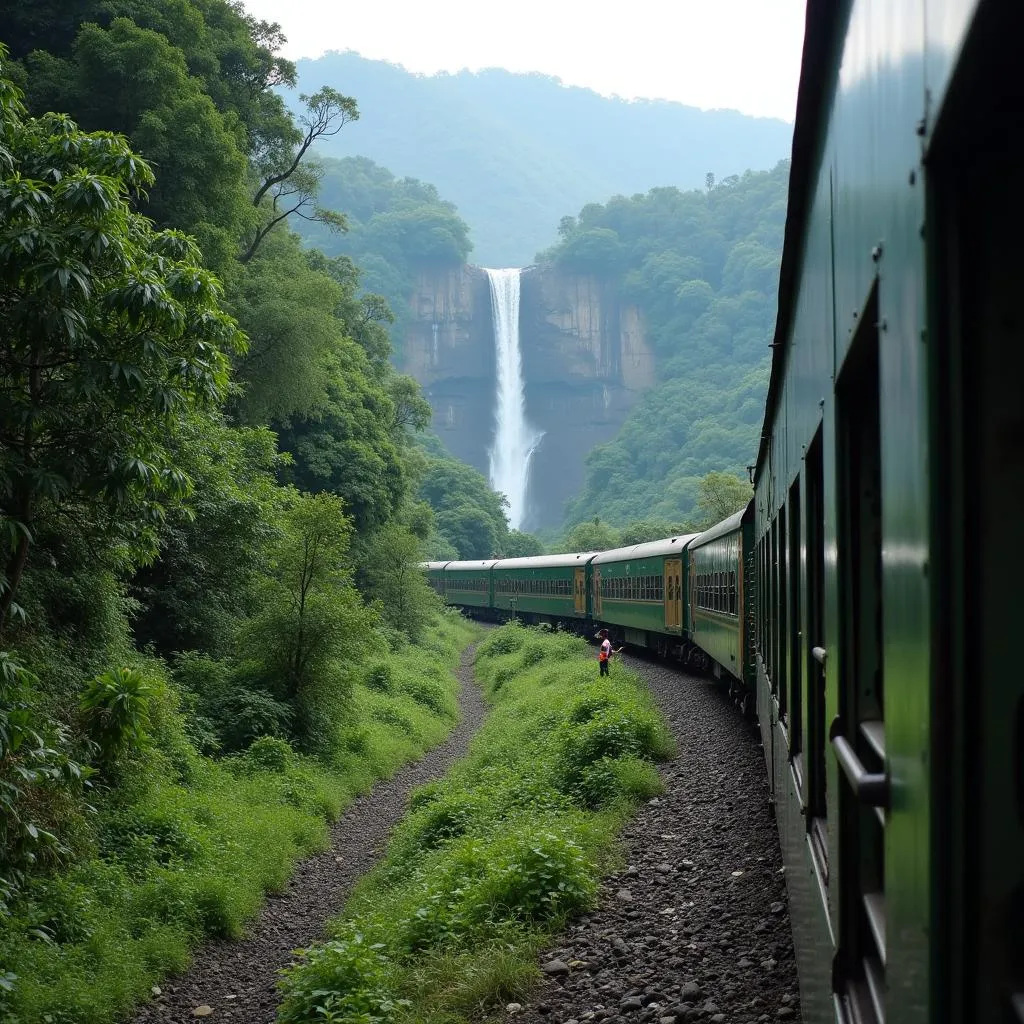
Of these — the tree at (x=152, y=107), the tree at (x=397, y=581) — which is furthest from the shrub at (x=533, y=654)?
the tree at (x=152, y=107)

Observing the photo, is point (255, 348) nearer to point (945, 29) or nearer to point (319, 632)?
point (319, 632)

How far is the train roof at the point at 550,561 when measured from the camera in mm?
29327

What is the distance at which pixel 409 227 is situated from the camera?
107m

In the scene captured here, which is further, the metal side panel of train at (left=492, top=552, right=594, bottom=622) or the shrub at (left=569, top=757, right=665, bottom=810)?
the metal side panel of train at (left=492, top=552, right=594, bottom=622)

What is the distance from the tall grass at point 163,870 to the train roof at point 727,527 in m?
5.94

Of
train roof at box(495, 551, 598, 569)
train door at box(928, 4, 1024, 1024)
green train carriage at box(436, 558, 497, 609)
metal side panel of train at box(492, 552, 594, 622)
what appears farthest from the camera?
green train carriage at box(436, 558, 497, 609)

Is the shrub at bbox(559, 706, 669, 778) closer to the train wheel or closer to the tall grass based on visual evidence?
the train wheel

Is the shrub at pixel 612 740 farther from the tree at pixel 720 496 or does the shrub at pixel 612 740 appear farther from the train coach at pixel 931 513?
the tree at pixel 720 496

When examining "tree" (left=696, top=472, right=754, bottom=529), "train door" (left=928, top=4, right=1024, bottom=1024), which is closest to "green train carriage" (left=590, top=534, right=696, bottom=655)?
"train door" (left=928, top=4, right=1024, bottom=1024)

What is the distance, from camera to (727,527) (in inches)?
557

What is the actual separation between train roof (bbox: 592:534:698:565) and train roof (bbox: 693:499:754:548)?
1617mm

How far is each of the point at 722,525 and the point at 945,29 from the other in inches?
548

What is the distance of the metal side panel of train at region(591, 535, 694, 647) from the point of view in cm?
1964

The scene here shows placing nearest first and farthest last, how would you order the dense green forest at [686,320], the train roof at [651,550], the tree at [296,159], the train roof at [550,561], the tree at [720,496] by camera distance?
the train roof at [651,550] < the tree at [296,159] < the train roof at [550,561] < the tree at [720,496] < the dense green forest at [686,320]
